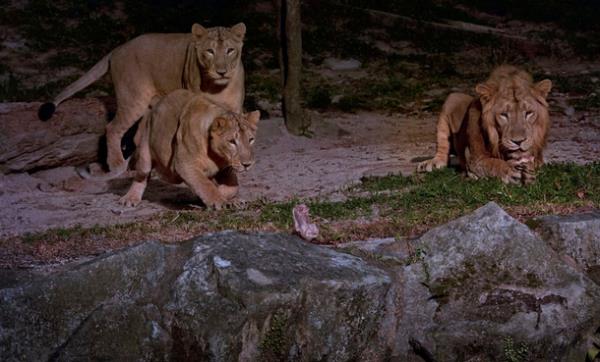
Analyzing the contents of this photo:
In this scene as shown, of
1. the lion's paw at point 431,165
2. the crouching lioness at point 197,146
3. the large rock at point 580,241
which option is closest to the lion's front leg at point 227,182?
the crouching lioness at point 197,146

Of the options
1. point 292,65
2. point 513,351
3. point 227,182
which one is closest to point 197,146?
point 227,182

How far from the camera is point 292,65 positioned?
1177cm

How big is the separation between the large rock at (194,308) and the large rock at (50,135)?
476 centimetres

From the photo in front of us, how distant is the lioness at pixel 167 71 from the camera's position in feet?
30.8

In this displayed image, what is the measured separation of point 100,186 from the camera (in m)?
9.69

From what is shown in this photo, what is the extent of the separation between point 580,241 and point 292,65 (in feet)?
21.1

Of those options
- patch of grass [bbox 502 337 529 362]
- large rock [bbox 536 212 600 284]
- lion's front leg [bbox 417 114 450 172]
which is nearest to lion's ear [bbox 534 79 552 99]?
lion's front leg [bbox 417 114 450 172]

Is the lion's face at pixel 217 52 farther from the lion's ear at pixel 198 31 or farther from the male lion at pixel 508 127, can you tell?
the male lion at pixel 508 127

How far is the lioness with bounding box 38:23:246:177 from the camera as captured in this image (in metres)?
9.39

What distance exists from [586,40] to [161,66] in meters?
9.48

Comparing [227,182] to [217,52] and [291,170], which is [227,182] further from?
[217,52]

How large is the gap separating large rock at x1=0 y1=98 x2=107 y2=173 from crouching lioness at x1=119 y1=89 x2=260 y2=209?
5.86ft

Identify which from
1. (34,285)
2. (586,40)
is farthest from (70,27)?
(34,285)

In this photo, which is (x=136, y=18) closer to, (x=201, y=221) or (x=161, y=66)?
(x=161, y=66)
